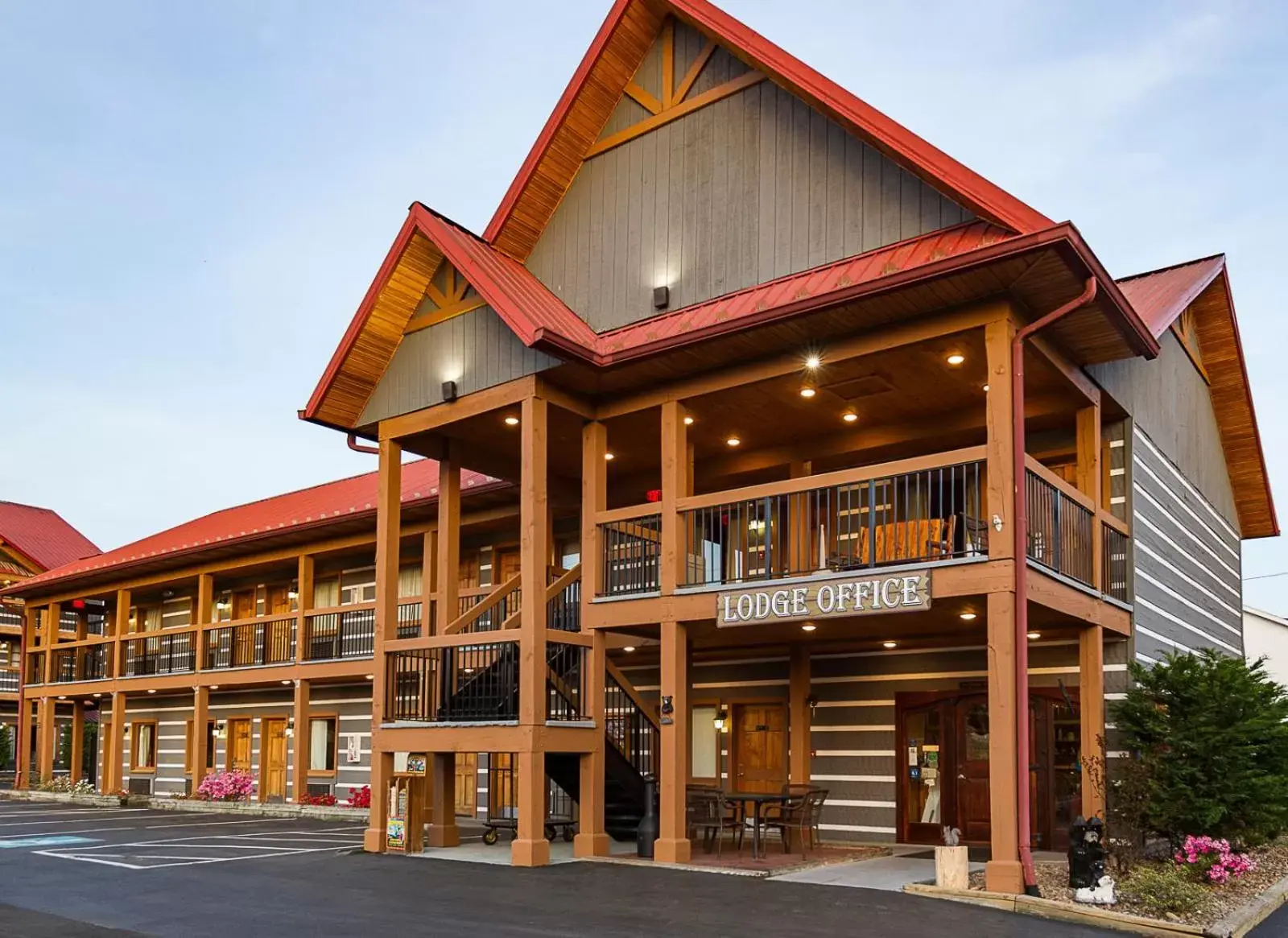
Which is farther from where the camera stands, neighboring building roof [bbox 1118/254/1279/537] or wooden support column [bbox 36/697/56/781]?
wooden support column [bbox 36/697/56/781]

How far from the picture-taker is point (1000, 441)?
46.6ft

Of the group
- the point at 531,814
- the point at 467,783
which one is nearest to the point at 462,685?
the point at 531,814

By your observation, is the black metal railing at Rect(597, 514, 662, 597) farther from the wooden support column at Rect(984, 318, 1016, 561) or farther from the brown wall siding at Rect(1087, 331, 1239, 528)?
the brown wall siding at Rect(1087, 331, 1239, 528)

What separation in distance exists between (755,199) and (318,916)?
1018 centimetres

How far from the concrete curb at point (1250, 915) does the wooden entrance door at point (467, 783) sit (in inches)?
580

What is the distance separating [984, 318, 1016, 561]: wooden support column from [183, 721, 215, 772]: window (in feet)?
79.7

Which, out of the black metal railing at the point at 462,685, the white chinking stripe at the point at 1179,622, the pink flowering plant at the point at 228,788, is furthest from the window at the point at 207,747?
the white chinking stripe at the point at 1179,622

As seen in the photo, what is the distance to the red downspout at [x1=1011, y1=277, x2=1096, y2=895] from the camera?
13.4m

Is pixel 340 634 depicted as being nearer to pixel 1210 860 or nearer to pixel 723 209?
pixel 723 209

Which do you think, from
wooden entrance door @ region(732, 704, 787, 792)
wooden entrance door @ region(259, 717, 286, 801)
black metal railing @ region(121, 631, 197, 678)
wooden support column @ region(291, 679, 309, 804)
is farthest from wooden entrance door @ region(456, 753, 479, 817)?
black metal railing @ region(121, 631, 197, 678)

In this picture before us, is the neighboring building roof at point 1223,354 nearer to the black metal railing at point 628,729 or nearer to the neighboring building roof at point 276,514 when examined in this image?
the black metal railing at point 628,729

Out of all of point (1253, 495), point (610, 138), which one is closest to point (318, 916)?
point (610, 138)

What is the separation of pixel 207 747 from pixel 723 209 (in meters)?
21.8

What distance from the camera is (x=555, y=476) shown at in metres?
22.4
